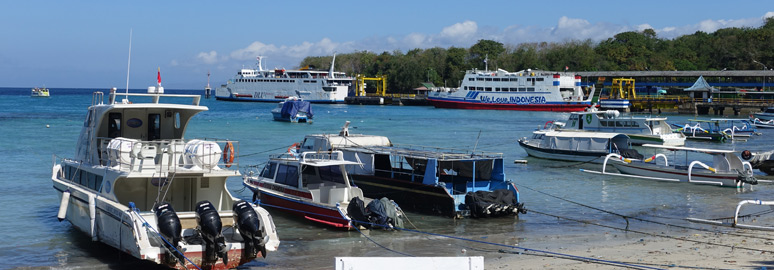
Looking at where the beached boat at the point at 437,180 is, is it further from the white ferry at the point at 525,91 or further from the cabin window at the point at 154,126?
the white ferry at the point at 525,91

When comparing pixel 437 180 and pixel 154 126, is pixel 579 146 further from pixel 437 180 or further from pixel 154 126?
pixel 154 126

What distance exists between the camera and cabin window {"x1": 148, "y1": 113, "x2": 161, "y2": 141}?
18.1 m

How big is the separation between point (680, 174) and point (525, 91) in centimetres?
7103

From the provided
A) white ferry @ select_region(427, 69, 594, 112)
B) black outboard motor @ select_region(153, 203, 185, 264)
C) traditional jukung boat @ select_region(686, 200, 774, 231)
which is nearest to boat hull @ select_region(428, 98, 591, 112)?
white ferry @ select_region(427, 69, 594, 112)

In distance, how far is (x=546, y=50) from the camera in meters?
156

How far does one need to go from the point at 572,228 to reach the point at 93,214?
12.1 m

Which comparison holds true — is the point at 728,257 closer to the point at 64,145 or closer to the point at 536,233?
the point at 536,233

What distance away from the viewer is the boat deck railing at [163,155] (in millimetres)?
15699

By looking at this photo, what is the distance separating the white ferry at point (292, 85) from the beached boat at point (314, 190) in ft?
355

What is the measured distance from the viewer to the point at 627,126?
155 ft

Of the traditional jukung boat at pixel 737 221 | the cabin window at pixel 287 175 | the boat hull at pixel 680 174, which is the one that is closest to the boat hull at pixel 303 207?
the cabin window at pixel 287 175

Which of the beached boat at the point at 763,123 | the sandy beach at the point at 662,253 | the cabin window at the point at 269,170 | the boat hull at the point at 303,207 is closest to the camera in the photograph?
the sandy beach at the point at 662,253

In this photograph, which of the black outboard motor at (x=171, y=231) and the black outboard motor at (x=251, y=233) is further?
the black outboard motor at (x=251, y=233)

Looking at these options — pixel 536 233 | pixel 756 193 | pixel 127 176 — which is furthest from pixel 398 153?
pixel 756 193
